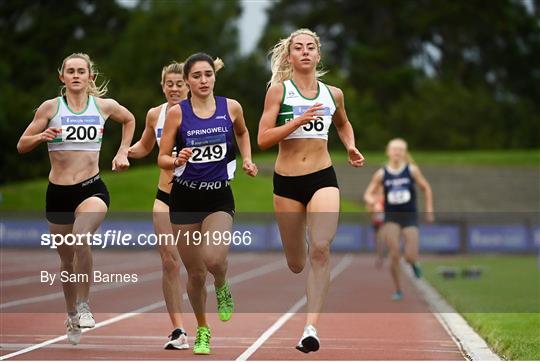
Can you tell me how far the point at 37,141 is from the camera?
399 inches

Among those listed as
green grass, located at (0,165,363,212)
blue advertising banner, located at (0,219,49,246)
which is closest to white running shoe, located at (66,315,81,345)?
blue advertising banner, located at (0,219,49,246)

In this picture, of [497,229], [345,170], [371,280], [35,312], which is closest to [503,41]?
[345,170]

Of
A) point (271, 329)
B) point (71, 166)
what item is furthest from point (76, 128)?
point (271, 329)

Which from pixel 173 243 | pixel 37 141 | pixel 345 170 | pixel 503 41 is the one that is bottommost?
pixel 173 243

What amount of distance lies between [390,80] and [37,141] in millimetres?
70334

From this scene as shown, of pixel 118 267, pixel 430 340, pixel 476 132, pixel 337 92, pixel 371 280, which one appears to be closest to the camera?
pixel 337 92

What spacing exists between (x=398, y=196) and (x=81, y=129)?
27.1 feet

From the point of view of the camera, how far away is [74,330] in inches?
418

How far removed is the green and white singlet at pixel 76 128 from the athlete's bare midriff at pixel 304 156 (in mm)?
1676

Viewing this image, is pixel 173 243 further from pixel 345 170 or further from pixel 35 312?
pixel 345 170

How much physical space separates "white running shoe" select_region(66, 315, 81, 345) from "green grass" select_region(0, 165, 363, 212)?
33.3 m

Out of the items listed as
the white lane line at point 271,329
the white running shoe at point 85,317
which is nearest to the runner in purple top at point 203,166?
the white lane line at point 271,329

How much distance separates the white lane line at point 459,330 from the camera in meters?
10.6

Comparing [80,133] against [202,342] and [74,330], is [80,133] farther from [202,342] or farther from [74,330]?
[202,342]
